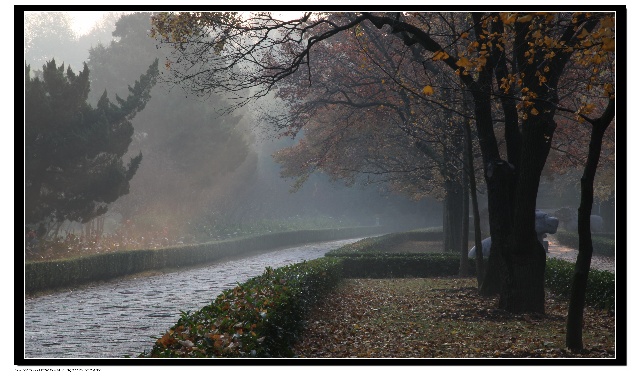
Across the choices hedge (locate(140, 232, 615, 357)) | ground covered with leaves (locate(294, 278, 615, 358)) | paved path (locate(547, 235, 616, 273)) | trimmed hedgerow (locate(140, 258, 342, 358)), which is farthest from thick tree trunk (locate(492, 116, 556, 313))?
paved path (locate(547, 235, 616, 273))

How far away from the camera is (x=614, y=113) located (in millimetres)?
9469

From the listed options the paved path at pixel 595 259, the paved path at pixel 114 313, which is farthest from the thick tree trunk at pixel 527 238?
the paved path at pixel 595 259

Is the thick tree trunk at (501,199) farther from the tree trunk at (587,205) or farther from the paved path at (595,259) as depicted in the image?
the paved path at (595,259)

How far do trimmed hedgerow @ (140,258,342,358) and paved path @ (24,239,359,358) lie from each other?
171 cm

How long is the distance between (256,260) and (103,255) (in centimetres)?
1284

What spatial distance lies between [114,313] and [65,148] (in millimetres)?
10770

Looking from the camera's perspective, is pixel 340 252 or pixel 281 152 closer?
pixel 340 252

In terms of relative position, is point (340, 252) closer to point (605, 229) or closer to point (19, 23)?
point (19, 23)

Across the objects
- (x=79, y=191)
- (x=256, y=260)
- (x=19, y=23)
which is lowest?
(x=256, y=260)

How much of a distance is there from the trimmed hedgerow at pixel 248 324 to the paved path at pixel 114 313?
5.63ft

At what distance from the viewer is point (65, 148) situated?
2483 cm

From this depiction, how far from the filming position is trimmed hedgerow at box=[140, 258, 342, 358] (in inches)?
296

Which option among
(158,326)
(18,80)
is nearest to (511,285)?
(158,326)

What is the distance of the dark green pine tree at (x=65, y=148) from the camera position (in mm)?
24266
